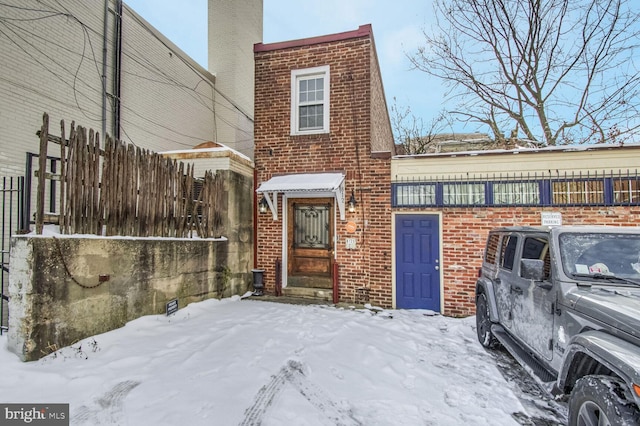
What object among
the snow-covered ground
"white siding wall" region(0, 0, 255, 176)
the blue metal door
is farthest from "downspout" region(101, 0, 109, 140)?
the blue metal door

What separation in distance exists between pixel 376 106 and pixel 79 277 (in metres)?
7.65

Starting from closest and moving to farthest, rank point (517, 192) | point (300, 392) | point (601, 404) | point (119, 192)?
point (601, 404)
point (300, 392)
point (119, 192)
point (517, 192)

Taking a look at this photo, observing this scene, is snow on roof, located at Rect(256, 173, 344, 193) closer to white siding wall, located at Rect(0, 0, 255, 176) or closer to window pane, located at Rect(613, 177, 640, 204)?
white siding wall, located at Rect(0, 0, 255, 176)

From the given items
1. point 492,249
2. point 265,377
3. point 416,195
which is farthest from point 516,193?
point 265,377

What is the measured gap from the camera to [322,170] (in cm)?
780

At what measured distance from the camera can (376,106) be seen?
8.70 m

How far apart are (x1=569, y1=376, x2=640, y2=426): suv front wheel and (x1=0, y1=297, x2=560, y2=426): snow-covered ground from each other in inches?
32.1

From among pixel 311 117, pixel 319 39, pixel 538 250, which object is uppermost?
pixel 319 39

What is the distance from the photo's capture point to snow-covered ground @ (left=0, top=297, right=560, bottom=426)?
113 inches

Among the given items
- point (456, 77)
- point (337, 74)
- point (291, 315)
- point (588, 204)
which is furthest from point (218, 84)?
point (588, 204)

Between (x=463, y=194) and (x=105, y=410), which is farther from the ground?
(x=463, y=194)

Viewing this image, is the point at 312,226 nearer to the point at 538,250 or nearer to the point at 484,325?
the point at 484,325

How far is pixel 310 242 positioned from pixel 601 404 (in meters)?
6.51

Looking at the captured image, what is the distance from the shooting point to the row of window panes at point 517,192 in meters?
6.07
